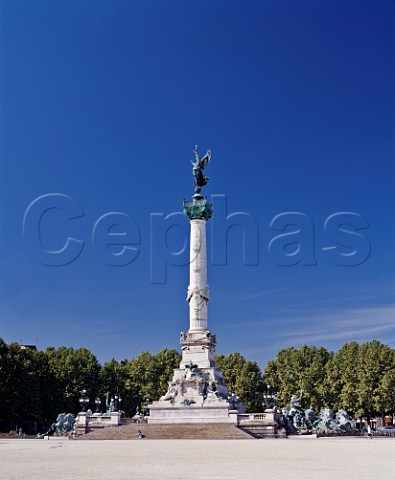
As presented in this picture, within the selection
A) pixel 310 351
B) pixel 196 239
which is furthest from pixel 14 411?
pixel 310 351

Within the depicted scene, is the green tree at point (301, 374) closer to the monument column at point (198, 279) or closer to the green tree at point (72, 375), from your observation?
the monument column at point (198, 279)

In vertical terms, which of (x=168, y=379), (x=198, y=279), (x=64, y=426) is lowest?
(x=64, y=426)

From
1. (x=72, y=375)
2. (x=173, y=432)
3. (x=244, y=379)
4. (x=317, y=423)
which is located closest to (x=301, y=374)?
(x=244, y=379)

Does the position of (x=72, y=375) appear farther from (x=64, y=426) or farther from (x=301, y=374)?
(x=301, y=374)

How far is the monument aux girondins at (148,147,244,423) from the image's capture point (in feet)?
192

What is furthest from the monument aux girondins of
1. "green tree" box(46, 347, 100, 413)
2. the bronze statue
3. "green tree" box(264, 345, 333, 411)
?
"green tree" box(46, 347, 100, 413)

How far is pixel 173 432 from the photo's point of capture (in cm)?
4938

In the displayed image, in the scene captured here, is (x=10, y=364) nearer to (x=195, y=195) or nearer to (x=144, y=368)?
(x=144, y=368)

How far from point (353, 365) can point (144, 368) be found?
1243 inches

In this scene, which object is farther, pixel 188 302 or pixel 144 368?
pixel 144 368

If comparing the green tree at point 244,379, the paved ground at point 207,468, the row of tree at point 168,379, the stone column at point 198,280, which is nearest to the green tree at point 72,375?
the row of tree at point 168,379

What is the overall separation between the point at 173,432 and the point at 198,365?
632 inches

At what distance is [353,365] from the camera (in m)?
78.3

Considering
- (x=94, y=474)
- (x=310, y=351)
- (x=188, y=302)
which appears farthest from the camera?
(x=310, y=351)
